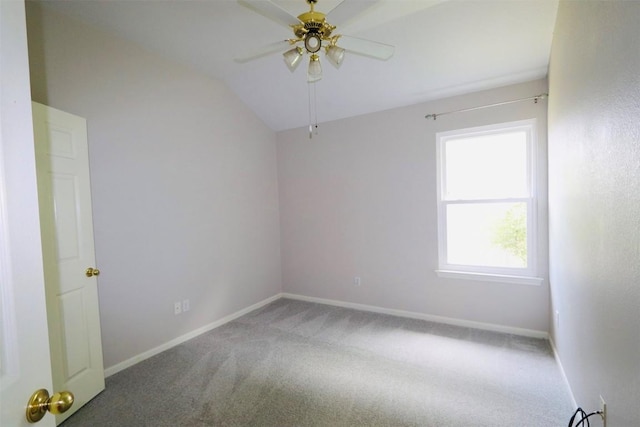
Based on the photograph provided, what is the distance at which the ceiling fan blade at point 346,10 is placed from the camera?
58.9 inches

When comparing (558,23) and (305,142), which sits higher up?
(558,23)

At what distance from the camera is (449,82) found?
3053mm

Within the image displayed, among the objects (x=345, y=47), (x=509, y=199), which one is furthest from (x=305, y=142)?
(x=509, y=199)

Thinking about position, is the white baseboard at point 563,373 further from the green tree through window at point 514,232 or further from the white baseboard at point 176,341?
the white baseboard at point 176,341

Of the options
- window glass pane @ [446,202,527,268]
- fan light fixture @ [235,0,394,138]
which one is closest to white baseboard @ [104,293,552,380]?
window glass pane @ [446,202,527,268]

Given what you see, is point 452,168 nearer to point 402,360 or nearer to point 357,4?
point 402,360

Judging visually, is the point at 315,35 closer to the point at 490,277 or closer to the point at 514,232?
the point at 514,232

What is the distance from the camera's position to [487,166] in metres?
3.19

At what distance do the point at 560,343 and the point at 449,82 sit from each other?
258cm

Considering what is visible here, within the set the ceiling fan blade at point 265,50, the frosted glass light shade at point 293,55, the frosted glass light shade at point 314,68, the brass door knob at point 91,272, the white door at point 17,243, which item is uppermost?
the ceiling fan blade at point 265,50

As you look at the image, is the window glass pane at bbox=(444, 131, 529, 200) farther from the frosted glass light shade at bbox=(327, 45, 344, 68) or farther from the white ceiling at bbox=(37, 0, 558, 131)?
the frosted glass light shade at bbox=(327, 45, 344, 68)

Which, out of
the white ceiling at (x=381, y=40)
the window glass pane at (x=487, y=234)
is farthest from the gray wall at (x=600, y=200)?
the window glass pane at (x=487, y=234)

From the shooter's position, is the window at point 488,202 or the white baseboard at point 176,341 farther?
the window at point 488,202

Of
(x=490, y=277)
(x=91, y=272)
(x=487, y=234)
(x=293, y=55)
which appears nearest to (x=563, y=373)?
(x=490, y=277)
